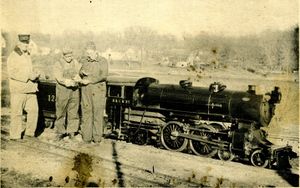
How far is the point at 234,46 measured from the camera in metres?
5.34

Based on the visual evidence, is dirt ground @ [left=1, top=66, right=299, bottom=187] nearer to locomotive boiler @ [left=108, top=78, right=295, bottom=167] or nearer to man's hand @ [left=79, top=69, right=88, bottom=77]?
locomotive boiler @ [left=108, top=78, right=295, bottom=167]

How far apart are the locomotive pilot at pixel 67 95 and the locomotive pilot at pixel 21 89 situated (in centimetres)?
39

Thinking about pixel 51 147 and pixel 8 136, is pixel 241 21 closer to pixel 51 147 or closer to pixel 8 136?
pixel 51 147

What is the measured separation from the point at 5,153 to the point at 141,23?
2809 millimetres

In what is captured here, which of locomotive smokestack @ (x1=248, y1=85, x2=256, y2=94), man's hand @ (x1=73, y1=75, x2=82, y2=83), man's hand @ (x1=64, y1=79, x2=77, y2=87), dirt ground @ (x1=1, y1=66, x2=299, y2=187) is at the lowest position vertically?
dirt ground @ (x1=1, y1=66, x2=299, y2=187)

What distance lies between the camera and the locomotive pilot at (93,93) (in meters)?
6.15

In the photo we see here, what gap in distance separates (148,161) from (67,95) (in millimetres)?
1556

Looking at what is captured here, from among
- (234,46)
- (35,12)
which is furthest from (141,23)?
(35,12)

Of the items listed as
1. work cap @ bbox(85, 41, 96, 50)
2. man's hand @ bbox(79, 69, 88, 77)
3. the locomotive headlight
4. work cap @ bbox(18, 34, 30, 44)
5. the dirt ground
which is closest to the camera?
the dirt ground

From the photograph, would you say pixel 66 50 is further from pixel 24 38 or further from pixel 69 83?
pixel 24 38

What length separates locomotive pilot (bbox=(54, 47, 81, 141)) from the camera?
6316mm

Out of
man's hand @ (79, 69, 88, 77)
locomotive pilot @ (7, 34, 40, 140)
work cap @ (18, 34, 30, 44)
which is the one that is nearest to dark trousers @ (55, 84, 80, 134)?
man's hand @ (79, 69, 88, 77)

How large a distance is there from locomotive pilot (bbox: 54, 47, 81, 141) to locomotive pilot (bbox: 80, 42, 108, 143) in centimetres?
12

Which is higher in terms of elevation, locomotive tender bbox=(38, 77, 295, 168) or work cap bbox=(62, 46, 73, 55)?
Result: work cap bbox=(62, 46, 73, 55)
